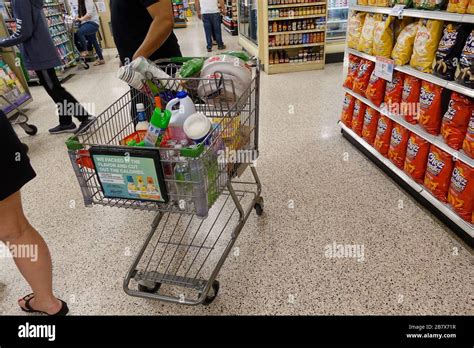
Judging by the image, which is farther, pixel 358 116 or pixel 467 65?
pixel 358 116

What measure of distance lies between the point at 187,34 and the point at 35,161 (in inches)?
360

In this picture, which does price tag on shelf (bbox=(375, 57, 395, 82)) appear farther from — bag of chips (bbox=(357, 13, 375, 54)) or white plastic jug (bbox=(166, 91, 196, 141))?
white plastic jug (bbox=(166, 91, 196, 141))

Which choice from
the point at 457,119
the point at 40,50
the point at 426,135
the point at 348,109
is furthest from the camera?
the point at 40,50

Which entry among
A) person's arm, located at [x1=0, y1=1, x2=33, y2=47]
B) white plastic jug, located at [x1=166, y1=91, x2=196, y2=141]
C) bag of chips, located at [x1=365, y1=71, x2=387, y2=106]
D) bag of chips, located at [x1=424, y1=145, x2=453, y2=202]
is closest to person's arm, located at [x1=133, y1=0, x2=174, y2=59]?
white plastic jug, located at [x1=166, y1=91, x2=196, y2=141]

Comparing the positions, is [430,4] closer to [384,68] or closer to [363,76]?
[384,68]

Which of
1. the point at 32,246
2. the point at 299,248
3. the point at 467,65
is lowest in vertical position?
the point at 299,248

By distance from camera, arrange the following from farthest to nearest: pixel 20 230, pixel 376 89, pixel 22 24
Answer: pixel 22 24 < pixel 376 89 < pixel 20 230

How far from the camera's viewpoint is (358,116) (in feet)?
10.3

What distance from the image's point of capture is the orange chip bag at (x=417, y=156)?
2351 mm

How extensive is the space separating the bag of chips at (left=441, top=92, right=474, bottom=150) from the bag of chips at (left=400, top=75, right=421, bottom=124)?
0.30m

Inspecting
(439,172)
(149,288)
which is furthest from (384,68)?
(149,288)

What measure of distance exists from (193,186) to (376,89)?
2.03 metres
